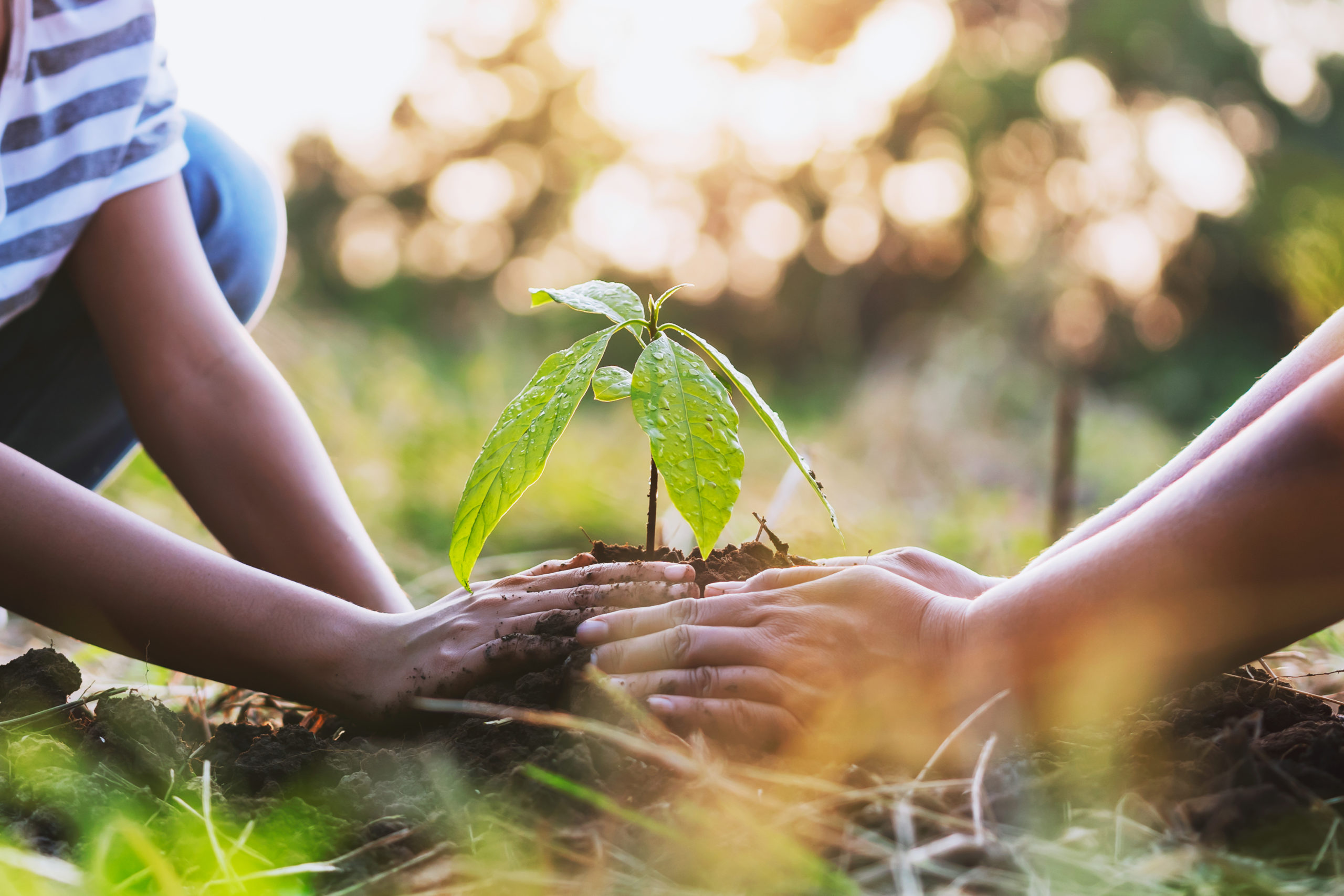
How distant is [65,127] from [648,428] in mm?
1155

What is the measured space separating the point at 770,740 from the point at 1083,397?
7.01 m

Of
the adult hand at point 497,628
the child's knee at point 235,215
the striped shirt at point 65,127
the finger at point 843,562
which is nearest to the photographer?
the adult hand at point 497,628

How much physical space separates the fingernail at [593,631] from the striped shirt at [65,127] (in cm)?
106

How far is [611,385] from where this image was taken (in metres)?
0.96

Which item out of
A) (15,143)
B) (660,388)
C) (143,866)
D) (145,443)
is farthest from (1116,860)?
(15,143)

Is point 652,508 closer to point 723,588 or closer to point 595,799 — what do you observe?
point 723,588

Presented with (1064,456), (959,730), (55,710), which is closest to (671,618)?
(959,730)

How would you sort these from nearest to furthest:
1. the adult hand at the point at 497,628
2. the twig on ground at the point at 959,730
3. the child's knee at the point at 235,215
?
the twig on ground at the point at 959,730 < the adult hand at the point at 497,628 < the child's knee at the point at 235,215

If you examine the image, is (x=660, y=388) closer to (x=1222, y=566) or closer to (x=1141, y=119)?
(x=1222, y=566)

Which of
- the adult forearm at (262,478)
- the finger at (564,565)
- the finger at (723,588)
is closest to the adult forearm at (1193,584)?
the finger at (723,588)

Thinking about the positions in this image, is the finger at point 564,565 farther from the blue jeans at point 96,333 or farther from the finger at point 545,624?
the blue jeans at point 96,333

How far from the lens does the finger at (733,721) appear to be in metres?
0.91

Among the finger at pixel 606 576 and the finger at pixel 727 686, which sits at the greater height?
the finger at pixel 606 576

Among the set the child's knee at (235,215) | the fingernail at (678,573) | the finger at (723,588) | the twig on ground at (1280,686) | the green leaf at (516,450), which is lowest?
the twig on ground at (1280,686)
